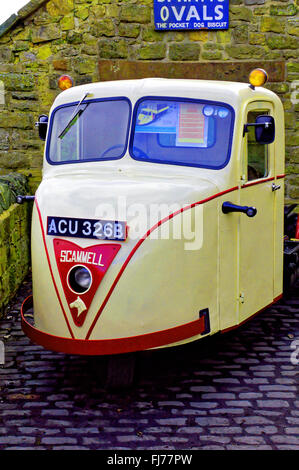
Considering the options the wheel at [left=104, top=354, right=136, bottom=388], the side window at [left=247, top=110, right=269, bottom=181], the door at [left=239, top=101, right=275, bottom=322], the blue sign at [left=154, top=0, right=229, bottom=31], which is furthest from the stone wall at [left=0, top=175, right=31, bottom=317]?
the blue sign at [left=154, top=0, right=229, bottom=31]

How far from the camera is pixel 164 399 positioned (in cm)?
457

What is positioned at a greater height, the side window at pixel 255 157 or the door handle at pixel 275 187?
the side window at pixel 255 157

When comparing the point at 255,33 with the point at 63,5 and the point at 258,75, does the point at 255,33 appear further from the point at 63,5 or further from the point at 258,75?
the point at 258,75

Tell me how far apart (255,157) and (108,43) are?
421 centimetres

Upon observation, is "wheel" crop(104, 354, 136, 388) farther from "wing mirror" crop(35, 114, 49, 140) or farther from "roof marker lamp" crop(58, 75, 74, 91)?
"roof marker lamp" crop(58, 75, 74, 91)

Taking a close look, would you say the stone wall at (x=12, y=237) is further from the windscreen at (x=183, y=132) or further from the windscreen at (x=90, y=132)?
the windscreen at (x=183, y=132)

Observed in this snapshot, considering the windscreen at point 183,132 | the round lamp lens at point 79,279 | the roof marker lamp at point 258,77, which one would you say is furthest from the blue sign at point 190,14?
the round lamp lens at point 79,279

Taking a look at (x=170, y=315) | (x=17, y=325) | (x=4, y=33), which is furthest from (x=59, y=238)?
(x=4, y=33)

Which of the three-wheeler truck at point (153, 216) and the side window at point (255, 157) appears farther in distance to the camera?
the side window at point (255, 157)

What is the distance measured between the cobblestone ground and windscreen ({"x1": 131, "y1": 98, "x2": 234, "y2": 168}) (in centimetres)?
151

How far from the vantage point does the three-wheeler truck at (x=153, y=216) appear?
4188 millimetres

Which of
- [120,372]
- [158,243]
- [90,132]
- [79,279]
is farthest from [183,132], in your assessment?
[120,372]

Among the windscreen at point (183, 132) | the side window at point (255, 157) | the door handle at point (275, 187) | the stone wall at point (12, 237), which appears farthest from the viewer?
the stone wall at point (12, 237)

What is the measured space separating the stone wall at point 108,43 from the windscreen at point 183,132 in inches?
159
